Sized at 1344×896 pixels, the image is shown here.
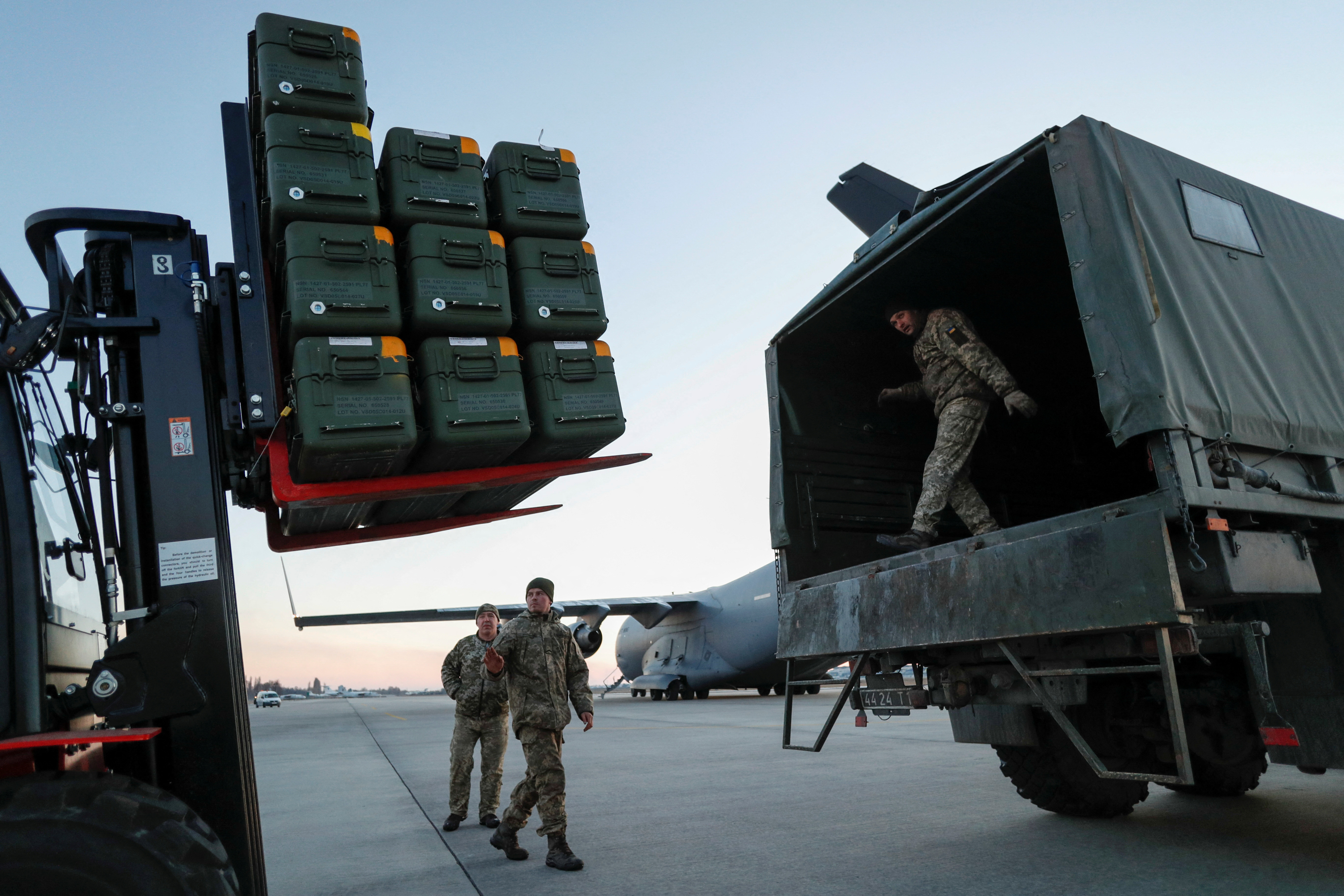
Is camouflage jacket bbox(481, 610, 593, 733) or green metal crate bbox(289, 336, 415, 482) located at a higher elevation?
green metal crate bbox(289, 336, 415, 482)

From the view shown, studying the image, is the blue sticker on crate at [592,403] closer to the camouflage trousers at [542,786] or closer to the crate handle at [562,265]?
the crate handle at [562,265]

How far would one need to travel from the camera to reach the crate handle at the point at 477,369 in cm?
326

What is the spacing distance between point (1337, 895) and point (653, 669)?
21.5 m

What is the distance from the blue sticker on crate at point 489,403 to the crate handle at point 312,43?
1.51m

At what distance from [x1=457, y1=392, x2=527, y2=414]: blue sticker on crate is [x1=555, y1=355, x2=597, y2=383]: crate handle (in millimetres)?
239

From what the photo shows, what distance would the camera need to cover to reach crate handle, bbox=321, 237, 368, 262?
10.3ft

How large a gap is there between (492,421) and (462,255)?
696 mm

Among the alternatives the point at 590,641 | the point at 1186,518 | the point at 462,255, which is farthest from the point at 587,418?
the point at 590,641

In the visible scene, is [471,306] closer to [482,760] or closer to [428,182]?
[428,182]

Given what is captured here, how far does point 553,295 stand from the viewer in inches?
141

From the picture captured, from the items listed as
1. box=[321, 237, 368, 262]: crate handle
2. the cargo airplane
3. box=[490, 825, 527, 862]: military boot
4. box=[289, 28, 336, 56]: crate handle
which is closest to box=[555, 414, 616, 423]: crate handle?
box=[321, 237, 368, 262]: crate handle

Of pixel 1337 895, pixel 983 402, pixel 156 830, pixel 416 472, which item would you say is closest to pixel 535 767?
pixel 416 472

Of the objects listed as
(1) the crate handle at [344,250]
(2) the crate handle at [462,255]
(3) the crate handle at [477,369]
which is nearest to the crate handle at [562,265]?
(2) the crate handle at [462,255]

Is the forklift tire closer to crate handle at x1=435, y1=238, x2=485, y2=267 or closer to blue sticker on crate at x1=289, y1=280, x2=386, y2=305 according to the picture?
blue sticker on crate at x1=289, y1=280, x2=386, y2=305
